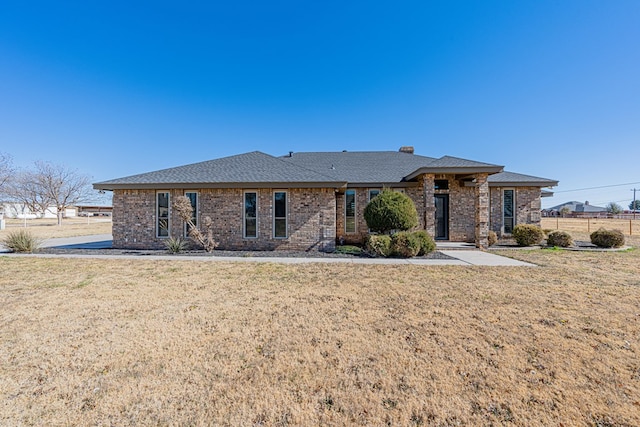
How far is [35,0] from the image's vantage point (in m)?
10.2

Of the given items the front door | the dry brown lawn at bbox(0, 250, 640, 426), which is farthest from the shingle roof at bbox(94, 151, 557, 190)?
the dry brown lawn at bbox(0, 250, 640, 426)

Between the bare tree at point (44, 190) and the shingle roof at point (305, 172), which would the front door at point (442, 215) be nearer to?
the shingle roof at point (305, 172)

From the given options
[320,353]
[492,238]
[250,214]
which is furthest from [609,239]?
[250,214]

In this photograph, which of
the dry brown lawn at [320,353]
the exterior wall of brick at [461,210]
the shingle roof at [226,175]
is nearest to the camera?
the dry brown lawn at [320,353]

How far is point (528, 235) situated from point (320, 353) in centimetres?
1310

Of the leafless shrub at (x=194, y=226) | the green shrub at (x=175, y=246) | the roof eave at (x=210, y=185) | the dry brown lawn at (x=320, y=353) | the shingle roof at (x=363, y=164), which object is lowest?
the dry brown lawn at (x=320, y=353)

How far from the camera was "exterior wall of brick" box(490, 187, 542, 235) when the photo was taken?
1366 cm

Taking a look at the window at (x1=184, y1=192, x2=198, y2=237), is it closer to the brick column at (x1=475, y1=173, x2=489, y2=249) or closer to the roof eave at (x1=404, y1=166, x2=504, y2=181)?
the roof eave at (x1=404, y1=166, x2=504, y2=181)

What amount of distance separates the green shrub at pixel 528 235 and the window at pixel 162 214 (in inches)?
626

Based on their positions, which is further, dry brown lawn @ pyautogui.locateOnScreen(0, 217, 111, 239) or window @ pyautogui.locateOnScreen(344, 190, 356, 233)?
dry brown lawn @ pyautogui.locateOnScreen(0, 217, 111, 239)

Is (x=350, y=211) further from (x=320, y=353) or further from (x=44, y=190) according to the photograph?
(x=44, y=190)

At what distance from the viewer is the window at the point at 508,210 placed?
45.1ft

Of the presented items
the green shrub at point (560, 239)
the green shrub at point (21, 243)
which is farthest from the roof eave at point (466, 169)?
the green shrub at point (21, 243)

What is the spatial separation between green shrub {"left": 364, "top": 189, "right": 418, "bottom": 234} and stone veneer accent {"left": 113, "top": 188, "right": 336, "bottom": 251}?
5.42 feet
